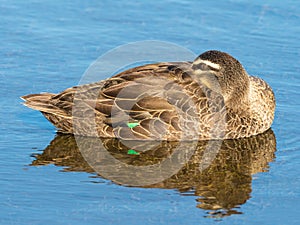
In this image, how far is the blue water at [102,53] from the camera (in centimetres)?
796

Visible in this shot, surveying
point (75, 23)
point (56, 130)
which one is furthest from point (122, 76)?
point (75, 23)

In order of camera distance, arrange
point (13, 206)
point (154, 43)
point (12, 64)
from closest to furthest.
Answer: point (13, 206)
point (12, 64)
point (154, 43)

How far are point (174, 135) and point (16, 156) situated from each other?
2.04 meters

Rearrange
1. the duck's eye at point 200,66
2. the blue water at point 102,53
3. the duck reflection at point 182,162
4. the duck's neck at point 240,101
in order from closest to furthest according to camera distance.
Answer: the blue water at point 102,53
the duck reflection at point 182,162
the duck's eye at point 200,66
the duck's neck at point 240,101

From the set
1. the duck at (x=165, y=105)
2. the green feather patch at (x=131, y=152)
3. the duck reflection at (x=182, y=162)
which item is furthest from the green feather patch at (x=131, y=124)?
the green feather patch at (x=131, y=152)

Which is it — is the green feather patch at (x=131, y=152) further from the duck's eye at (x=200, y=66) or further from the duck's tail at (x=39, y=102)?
the duck's eye at (x=200, y=66)

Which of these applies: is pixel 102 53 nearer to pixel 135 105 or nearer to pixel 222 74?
pixel 135 105

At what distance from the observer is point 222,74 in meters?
10.3

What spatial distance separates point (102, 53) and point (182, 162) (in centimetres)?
355

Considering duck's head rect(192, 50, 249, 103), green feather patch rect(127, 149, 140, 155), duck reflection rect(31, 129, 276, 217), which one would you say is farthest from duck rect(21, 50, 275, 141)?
green feather patch rect(127, 149, 140, 155)

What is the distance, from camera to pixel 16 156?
937 centimetres

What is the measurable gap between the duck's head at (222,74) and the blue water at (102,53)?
29.9 inches

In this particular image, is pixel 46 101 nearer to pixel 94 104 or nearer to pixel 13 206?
pixel 94 104

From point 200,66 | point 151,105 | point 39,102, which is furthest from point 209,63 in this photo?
point 39,102
